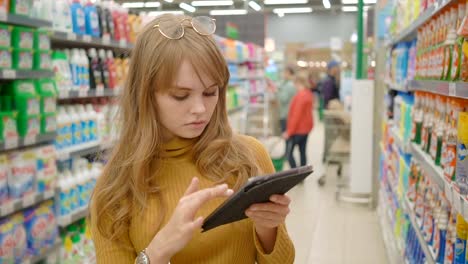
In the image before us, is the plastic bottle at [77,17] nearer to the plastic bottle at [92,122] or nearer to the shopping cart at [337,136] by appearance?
the plastic bottle at [92,122]

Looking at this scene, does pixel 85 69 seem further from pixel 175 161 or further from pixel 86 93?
pixel 175 161

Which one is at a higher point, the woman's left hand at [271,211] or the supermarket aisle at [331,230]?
the woman's left hand at [271,211]

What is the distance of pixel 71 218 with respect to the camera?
13.5 feet

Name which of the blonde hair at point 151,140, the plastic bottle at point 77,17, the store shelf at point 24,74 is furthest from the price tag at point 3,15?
the blonde hair at point 151,140

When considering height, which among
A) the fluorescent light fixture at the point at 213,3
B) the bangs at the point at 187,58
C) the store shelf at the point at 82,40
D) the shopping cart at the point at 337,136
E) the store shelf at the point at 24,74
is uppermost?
the fluorescent light fixture at the point at 213,3

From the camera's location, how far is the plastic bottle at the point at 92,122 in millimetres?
4473

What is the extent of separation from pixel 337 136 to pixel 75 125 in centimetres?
571

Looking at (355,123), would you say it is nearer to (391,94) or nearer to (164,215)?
(391,94)

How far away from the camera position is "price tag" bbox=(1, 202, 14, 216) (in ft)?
10.6

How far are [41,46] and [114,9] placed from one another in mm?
1350

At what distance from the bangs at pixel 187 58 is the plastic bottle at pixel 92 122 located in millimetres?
2983

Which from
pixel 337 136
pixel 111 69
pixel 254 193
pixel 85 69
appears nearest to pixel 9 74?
pixel 85 69

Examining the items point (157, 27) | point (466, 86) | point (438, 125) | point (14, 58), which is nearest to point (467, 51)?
point (466, 86)

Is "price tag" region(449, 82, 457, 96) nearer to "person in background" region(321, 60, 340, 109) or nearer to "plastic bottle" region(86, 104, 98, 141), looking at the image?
"plastic bottle" region(86, 104, 98, 141)
